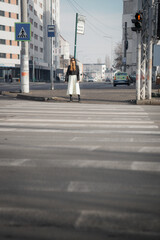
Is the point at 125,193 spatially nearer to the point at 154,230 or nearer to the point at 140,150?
the point at 154,230

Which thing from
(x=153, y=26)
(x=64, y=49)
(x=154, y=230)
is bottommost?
A: (x=154, y=230)

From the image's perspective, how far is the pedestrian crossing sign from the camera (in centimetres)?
1847

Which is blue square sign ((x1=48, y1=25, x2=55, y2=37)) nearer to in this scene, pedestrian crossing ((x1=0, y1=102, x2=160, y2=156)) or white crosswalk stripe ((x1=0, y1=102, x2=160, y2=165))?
pedestrian crossing ((x1=0, y1=102, x2=160, y2=156))

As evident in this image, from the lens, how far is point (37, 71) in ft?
305

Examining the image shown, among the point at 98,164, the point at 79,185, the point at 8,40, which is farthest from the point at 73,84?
the point at 8,40

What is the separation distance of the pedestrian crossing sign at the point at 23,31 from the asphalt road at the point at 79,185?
1253 cm

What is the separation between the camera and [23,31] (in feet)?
61.0

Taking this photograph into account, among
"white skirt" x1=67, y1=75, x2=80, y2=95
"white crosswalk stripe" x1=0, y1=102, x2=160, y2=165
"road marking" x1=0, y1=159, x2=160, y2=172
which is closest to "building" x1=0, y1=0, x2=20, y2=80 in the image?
"white skirt" x1=67, y1=75, x2=80, y2=95

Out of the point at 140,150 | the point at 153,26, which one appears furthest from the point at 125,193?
the point at 153,26

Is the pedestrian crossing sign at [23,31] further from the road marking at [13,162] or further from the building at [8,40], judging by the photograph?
the building at [8,40]

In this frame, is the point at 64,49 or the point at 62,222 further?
the point at 64,49

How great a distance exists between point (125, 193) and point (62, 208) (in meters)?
0.71

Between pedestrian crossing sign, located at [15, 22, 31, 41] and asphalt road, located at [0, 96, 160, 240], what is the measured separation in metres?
12.5

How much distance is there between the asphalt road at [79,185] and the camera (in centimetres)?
264
